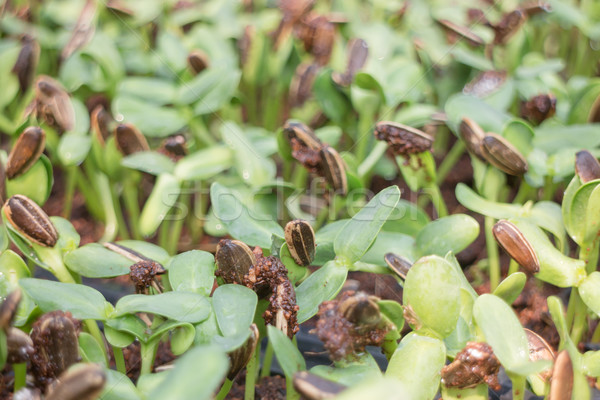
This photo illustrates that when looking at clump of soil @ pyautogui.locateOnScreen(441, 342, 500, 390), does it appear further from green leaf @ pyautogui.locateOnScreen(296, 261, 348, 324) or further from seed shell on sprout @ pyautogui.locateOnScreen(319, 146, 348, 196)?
seed shell on sprout @ pyautogui.locateOnScreen(319, 146, 348, 196)

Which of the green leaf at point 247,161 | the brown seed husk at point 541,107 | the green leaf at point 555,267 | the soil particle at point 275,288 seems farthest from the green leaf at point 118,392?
the brown seed husk at point 541,107

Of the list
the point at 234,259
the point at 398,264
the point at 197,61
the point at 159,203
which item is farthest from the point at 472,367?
the point at 197,61

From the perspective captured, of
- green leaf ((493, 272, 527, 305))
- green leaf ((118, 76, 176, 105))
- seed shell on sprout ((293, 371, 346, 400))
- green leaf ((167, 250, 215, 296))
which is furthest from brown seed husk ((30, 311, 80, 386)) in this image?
green leaf ((118, 76, 176, 105))

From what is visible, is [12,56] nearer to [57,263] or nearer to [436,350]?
[57,263]

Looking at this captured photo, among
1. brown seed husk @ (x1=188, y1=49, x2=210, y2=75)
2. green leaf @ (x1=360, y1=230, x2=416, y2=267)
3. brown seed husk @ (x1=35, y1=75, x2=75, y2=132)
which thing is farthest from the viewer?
brown seed husk @ (x1=188, y1=49, x2=210, y2=75)

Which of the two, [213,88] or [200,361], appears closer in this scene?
[200,361]

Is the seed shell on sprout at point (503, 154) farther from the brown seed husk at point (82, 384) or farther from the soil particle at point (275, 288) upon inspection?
the brown seed husk at point (82, 384)

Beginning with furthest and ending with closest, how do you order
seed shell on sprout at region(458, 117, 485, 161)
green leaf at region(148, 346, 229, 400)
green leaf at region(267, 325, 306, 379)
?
seed shell on sprout at region(458, 117, 485, 161) < green leaf at region(267, 325, 306, 379) < green leaf at region(148, 346, 229, 400)

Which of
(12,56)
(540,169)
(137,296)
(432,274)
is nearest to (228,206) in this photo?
(137,296)
